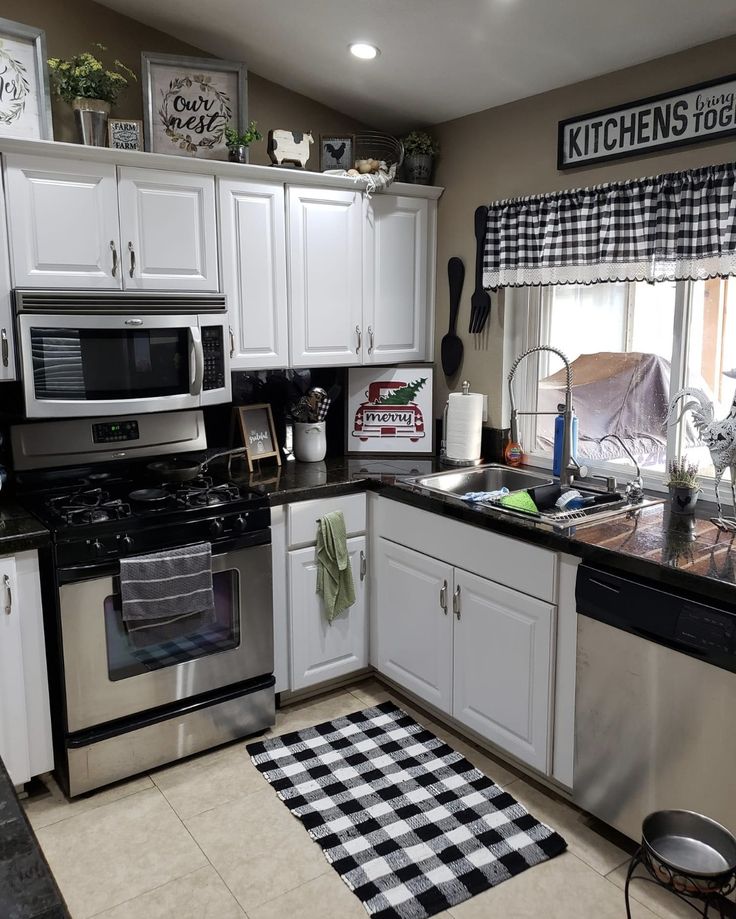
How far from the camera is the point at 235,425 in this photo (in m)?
3.27

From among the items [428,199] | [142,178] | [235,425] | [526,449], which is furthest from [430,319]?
[142,178]

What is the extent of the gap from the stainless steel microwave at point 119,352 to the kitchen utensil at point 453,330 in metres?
1.05

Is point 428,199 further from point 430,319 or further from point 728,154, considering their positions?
point 728,154

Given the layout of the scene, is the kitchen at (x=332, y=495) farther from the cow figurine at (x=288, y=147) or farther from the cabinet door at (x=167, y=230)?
the cow figurine at (x=288, y=147)

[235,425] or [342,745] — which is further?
[235,425]

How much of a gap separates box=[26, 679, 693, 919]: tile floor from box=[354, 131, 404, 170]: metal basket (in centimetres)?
244

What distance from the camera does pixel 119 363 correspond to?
270 centimetres

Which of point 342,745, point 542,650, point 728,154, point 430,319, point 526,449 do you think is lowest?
point 342,745

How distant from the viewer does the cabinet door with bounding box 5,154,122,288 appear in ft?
8.30

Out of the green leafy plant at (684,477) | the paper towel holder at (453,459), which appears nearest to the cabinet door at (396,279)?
the paper towel holder at (453,459)

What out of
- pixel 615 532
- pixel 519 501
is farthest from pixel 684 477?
pixel 519 501

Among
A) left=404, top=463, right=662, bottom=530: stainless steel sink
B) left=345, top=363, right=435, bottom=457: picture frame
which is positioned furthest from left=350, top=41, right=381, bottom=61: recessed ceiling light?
left=404, top=463, right=662, bottom=530: stainless steel sink

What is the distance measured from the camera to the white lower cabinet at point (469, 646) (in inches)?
96.0

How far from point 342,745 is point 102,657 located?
35.5 inches
